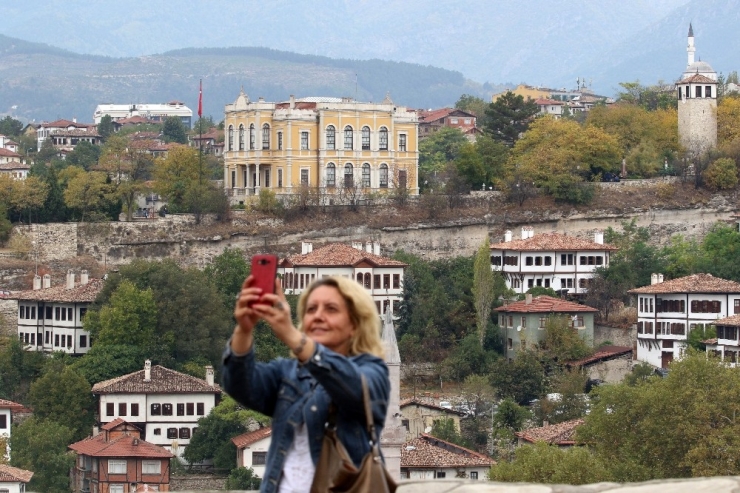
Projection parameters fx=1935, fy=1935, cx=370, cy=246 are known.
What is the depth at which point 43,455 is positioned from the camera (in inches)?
1678

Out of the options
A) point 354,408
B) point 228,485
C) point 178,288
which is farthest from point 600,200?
point 354,408

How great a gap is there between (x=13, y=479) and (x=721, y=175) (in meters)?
31.9

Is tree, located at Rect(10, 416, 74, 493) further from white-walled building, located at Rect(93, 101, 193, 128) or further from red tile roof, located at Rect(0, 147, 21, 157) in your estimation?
white-walled building, located at Rect(93, 101, 193, 128)

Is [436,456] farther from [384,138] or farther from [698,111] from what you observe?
[698,111]

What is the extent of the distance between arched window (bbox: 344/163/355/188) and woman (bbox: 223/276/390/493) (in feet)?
177

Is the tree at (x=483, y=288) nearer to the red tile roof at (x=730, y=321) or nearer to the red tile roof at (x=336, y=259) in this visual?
the red tile roof at (x=336, y=259)

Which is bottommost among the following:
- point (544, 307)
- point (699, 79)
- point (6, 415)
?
point (6, 415)

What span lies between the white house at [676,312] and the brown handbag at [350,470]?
1815 inches

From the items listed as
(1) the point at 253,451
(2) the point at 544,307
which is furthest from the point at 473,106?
(1) the point at 253,451

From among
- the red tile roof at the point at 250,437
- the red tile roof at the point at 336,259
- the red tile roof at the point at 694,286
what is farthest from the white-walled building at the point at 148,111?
the red tile roof at the point at 250,437

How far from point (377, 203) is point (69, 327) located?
463 inches

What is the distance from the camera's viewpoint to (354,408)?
757 centimetres

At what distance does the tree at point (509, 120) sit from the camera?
225 ft

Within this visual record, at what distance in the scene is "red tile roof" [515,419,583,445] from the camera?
135 feet
